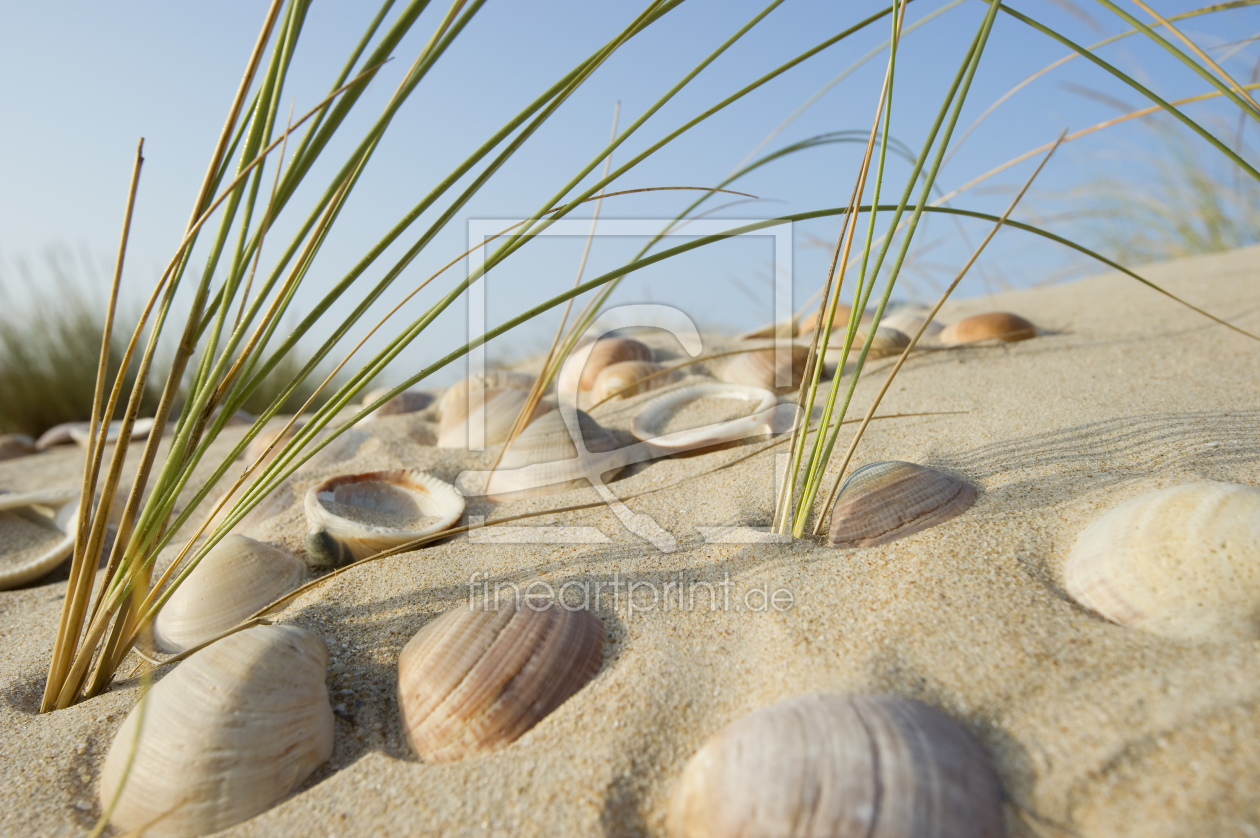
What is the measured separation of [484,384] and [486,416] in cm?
16

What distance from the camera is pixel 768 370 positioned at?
288cm

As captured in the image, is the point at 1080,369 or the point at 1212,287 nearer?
the point at 1080,369

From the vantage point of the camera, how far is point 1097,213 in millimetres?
3273

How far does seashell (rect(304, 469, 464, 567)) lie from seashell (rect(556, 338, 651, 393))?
1302 millimetres

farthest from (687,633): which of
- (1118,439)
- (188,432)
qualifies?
(1118,439)

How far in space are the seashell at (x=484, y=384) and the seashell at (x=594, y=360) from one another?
0.18m

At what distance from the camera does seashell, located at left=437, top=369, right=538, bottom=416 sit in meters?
3.06

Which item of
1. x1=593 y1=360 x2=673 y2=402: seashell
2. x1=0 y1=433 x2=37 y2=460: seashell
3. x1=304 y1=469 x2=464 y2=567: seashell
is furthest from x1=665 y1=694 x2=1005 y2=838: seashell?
x1=0 y1=433 x2=37 y2=460: seashell

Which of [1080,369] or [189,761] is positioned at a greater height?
[1080,369]

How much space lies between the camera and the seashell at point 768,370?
2807mm

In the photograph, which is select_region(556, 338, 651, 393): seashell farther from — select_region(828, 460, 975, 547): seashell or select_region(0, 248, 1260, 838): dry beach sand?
select_region(828, 460, 975, 547): seashell

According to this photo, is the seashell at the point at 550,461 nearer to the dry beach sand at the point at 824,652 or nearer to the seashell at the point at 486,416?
the dry beach sand at the point at 824,652

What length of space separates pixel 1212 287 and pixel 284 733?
4.05 meters

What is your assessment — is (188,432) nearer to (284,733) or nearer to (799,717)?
(284,733)
